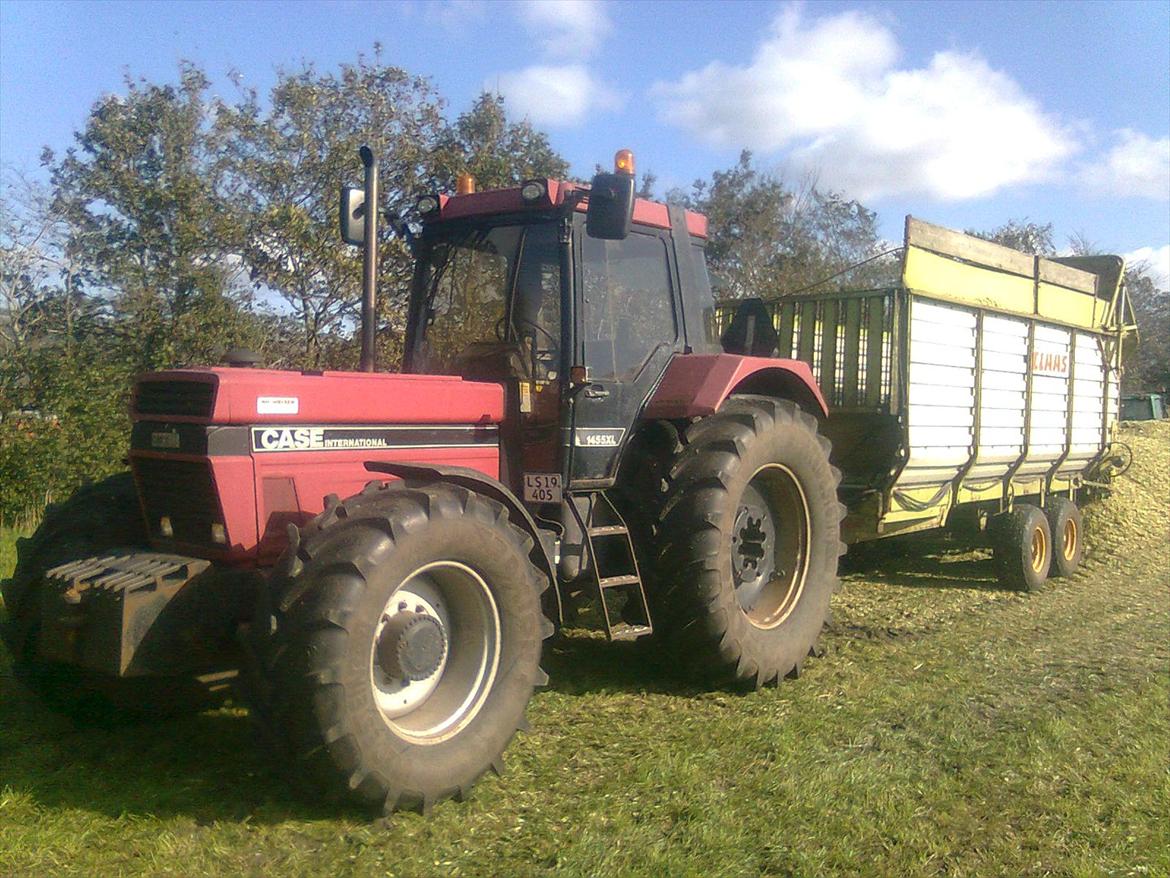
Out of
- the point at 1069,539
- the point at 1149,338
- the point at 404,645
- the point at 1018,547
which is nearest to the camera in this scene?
the point at 404,645

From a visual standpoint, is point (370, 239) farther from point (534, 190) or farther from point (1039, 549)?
point (1039, 549)

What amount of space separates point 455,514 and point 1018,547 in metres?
6.14

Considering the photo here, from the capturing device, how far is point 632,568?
5.26 meters

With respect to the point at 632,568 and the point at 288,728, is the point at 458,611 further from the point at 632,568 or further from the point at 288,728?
the point at 632,568

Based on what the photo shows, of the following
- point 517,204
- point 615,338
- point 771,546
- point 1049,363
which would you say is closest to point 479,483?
point 615,338

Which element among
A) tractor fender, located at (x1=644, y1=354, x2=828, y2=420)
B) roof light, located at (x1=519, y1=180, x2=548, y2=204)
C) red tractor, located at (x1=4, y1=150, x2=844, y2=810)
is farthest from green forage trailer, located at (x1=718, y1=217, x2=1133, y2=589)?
roof light, located at (x1=519, y1=180, x2=548, y2=204)

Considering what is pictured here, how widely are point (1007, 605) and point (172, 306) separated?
347 inches

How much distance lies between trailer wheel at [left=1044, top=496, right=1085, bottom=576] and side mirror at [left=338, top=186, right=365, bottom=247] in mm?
6863

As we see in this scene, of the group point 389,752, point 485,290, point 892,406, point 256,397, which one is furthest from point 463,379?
point 892,406

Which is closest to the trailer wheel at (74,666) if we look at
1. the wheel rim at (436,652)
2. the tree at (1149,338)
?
the wheel rim at (436,652)

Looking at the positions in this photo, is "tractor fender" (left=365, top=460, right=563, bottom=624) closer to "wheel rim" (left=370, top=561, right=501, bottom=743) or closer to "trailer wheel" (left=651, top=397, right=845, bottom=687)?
"wheel rim" (left=370, top=561, right=501, bottom=743)

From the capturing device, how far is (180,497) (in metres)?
4.23

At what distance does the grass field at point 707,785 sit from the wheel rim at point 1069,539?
329 centimetres

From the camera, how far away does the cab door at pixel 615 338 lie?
5.12 m
